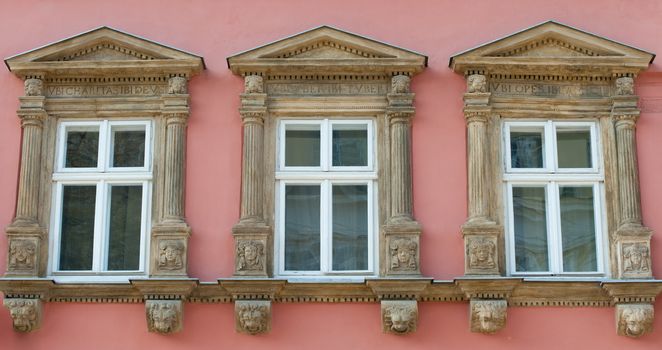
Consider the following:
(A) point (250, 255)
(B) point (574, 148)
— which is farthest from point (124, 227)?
(B) point (574, 148)

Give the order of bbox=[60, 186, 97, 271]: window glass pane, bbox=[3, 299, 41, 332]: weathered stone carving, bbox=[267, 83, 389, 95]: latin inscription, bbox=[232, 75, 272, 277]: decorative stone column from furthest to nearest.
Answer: bbox=[267, 83, 389, 95]: latin inscription, bbox=[60, 186, 97, 271]: window glass pane, bbox=[232, 75, 272, 277]: decorative stone column, bbox=[3, 299, 41, 332]: weathered stone carving

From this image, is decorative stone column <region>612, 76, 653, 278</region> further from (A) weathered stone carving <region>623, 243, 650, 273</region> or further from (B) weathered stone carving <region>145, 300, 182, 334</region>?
(B) weathered stone carving <region>145, 300, 182, 334</region>

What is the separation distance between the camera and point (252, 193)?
1259 cm

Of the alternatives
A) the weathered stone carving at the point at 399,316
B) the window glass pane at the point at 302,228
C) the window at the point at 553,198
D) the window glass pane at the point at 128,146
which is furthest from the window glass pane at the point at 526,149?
the window glass pane at the point at 128,146

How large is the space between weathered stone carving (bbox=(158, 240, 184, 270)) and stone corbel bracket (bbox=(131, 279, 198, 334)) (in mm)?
234

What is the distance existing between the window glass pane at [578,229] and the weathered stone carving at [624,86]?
106cm

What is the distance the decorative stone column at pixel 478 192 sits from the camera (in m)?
12.3

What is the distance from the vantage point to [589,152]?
12953 mm

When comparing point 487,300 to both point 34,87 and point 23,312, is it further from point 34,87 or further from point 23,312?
point 34,87

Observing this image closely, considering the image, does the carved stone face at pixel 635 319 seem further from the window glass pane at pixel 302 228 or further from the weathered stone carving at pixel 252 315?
the weathered stone carving at pixel 252 315

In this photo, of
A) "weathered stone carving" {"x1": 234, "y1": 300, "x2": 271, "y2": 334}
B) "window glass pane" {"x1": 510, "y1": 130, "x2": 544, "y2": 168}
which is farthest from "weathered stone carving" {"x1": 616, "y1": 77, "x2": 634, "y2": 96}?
"weathered stone carving" {"x1": 234, "y1": 300, "x2": 271, "y2": 334}

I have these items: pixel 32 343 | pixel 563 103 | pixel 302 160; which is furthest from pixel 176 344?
pixel 563 103

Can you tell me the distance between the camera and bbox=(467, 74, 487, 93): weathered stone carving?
12.9 metres

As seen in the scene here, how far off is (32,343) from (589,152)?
6065 millimetres
